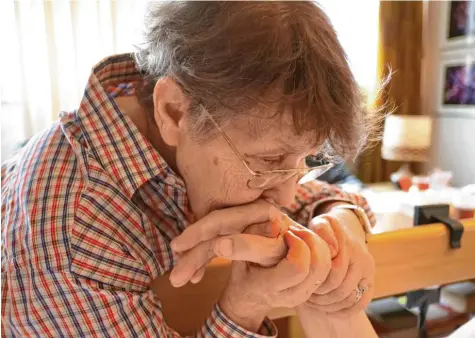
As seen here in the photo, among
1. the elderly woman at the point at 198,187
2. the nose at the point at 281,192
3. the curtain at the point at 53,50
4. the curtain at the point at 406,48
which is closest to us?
the elderly woman at the point at 198,187

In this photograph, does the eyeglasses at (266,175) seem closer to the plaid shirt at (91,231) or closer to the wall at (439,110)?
the plaid shirt at (91,231)

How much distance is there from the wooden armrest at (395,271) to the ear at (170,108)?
23cm

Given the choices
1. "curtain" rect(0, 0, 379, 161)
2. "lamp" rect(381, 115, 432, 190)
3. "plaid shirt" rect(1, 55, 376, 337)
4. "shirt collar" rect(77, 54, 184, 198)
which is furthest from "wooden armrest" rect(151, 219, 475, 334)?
"lamp" rect(381, 115, 432, 190)

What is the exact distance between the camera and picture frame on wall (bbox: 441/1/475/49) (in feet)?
8.29

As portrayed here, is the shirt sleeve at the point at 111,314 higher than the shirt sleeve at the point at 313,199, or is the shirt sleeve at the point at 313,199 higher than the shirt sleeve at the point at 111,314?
the shirt sleeve at the point at 313,199

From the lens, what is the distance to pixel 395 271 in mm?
826

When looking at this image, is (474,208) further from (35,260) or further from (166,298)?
(35,260)

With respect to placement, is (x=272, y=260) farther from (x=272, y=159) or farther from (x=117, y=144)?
(x=117, y=144)

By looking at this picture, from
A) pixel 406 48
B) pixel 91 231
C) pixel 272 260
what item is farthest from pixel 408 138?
pixel 91 231

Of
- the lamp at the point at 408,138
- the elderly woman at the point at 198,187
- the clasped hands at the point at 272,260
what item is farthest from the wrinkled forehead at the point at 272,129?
the lamp at the point at 408,138

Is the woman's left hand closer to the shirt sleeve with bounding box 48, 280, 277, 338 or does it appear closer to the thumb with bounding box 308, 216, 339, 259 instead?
the thumb with bounding box 308, 216, 339, 259

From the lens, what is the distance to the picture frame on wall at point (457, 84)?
2.59 meters

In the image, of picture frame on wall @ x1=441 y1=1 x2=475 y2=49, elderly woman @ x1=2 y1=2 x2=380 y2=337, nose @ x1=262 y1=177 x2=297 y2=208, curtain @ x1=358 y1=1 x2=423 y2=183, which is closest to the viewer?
elderly woman @ x1=2 y1=2 x2=380 y2=337

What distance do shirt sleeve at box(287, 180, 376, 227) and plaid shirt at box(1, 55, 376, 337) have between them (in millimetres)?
272
